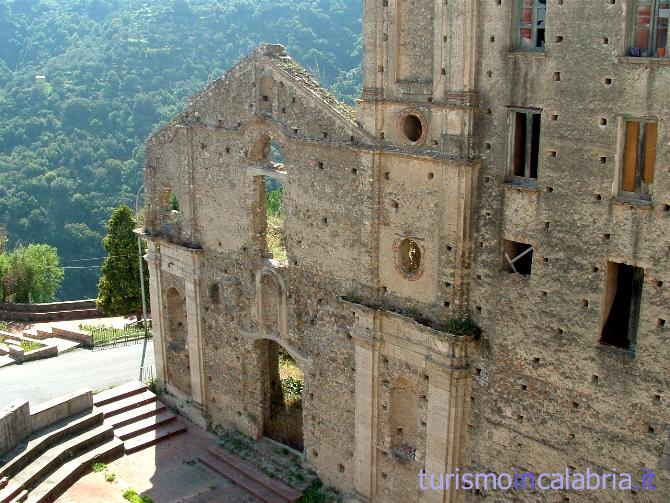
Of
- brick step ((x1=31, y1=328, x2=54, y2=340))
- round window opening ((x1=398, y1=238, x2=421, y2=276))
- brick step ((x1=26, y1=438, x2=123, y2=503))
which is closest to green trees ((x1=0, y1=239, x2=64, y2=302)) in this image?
brick step ((x1=31, y1=328, x2=54, y2=340))

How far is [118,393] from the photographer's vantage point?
2745 cm

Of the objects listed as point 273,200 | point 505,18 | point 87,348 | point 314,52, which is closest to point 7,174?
point 314,52

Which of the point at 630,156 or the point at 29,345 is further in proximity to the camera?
the point at 29,345

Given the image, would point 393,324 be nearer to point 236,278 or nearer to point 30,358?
point 236,278

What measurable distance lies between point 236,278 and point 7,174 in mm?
51655

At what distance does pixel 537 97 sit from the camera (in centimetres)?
1609

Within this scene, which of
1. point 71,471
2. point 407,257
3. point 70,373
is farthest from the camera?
point 70,373

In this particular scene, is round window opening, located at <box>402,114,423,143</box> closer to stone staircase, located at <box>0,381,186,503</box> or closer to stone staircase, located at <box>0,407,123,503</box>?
stone staircase, located at <box>0,381,186,503</box>

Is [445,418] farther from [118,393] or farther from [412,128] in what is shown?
[118,393]

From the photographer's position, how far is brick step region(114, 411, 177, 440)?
25.8m

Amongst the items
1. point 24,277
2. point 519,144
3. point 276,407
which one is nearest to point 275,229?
point 276,407

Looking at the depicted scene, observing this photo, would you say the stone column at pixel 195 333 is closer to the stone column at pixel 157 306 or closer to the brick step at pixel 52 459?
the stone column at pixel 157 306

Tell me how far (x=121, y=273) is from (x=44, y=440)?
15941 mm

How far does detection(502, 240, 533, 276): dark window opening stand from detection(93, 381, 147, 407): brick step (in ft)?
49.7
